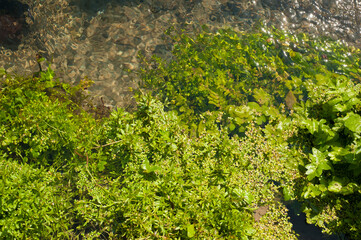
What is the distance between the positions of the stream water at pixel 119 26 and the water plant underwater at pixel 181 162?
0.95 metres

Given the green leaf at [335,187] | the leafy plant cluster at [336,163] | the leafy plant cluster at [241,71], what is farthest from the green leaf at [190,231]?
the leafy plant cluster at [241,71]

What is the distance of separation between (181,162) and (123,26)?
380 centimetres

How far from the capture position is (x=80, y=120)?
13.0ft

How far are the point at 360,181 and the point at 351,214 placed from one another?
1.31 feet

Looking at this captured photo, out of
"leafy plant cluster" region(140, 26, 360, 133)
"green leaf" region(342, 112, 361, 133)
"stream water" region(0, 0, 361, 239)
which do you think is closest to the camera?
"green leaf" region(342, 112, 361, 133)

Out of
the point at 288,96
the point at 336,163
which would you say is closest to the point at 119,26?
the point at 288,96

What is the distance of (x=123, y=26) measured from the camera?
5.90 metres

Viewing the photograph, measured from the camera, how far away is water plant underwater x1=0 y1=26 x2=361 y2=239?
2.80m

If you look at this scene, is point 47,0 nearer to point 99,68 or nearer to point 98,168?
point 99,68

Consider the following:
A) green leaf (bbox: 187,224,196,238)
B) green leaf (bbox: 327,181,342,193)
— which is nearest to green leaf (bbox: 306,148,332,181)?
green leaf (bbox: 327,181,342,193)

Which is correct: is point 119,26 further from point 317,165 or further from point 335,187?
point 335,187

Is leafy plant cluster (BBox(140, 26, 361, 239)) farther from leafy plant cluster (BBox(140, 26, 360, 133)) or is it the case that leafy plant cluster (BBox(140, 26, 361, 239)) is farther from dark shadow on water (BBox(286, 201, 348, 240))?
dark shadow on water (BBox(286, 201, 348, 240))

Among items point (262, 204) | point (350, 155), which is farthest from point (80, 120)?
point (350, 155)

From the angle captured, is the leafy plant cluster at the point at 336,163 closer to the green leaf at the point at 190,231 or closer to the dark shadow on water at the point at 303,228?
the dark shadow on water at the point at 303,228
